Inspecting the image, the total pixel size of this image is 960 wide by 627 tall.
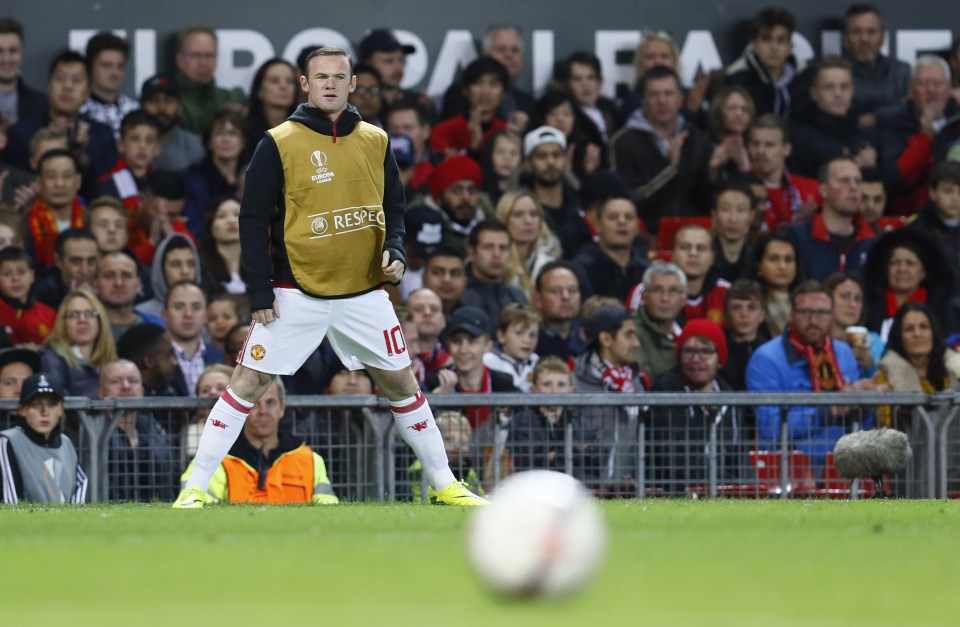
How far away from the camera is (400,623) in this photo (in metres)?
4.65

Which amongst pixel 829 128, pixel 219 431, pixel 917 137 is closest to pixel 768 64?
pixel 829 128

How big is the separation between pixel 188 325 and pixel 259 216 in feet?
12.0

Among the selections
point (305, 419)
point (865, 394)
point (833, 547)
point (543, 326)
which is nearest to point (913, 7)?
point (543, 326)

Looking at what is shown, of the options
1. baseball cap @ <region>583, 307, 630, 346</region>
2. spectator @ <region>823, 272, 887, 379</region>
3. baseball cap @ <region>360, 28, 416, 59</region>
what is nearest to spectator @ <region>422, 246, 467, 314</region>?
baseball cap @ <region>583, 307, 630, 346</region>

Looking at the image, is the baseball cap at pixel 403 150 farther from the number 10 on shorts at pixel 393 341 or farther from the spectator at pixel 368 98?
the number 10 on shorts at pixel 393 341

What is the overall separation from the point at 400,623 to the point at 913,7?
14.3 m

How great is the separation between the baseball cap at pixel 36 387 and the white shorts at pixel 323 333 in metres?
1.50

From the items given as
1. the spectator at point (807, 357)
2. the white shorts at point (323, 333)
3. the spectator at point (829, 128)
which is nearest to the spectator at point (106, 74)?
the spectator at point (807, 357)

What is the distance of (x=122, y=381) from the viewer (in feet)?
37.6

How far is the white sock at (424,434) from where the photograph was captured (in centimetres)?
930

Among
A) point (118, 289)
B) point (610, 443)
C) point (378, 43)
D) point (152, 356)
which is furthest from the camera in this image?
point (378, 43)

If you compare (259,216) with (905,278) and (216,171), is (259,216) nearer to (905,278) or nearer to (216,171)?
(216,171)

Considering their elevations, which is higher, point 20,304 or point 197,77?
point 197,77

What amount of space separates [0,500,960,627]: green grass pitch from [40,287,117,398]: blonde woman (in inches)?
126
